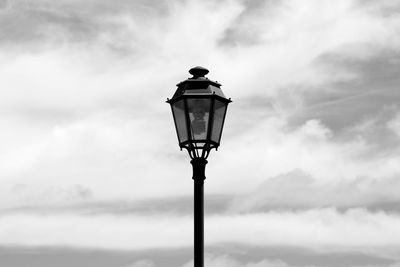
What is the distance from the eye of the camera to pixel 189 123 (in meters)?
11.5

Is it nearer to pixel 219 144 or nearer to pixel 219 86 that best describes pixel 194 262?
pixel 219 144

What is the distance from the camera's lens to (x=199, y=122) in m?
11.6

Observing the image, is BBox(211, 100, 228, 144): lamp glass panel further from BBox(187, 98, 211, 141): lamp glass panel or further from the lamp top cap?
the lamp top cap

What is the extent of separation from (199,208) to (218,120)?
1.52 metres

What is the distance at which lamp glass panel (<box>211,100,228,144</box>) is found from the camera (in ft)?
38.2

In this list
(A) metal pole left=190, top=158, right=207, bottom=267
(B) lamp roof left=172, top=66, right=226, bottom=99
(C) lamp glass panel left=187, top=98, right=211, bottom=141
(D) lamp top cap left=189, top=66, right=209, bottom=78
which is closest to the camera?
(A) metal pole left=190, top=158, right=207, bottom=267

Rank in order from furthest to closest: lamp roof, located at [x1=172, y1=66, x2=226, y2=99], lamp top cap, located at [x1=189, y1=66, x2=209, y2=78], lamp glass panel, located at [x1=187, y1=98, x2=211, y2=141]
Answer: lamp top cap, located at [x1=189, y1=66, x2=209, y2=78] → lamp roof, located at [x1=172, y1=66, x2=226, y2=99] → lamp glass panel, located at [x1=187, y1=98, x2=211, y2=141]

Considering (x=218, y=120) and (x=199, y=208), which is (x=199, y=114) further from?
(x=199, y=208)

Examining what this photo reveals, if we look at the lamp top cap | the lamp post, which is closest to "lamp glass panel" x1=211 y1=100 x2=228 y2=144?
the lamp post

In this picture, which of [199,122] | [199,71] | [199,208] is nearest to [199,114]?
[199,122]

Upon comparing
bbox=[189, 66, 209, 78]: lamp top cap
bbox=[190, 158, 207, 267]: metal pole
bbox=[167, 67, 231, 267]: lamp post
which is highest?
bbox=[189, 66, 209, 78]: lamp top cap

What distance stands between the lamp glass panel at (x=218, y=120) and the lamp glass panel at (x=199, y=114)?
5.8 inches

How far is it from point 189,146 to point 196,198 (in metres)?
0.89

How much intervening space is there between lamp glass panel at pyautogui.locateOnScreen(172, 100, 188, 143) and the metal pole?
1.54 feet
